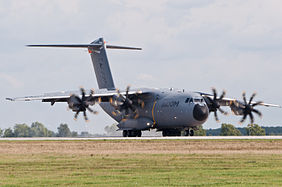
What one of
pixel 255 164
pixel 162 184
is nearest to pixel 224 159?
pixel 255 164

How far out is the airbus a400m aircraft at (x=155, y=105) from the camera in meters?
45.5

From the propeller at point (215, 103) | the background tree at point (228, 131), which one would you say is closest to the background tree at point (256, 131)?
the background tree at point (228, 131)

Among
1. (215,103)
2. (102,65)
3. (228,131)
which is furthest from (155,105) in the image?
(228,131)

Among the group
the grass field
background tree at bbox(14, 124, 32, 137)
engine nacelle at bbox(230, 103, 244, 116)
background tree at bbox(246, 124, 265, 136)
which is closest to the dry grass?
the grass field

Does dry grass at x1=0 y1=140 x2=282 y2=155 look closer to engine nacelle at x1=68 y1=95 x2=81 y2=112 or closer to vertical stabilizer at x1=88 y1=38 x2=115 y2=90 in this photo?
engine nacelle at x1=68 y1=95 x2=81 y2=112

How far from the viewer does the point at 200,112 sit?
45.1 metres

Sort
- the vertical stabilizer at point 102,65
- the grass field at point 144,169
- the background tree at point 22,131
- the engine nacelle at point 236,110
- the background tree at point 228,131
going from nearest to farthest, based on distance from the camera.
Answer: the grass field at point 144,169 < the engine nacelle at point 236,110 < the vertical stabilizer at point 102,65 < the background tree at point 22,131 < the background tree at point 228,131

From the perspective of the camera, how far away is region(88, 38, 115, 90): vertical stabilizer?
184 ft

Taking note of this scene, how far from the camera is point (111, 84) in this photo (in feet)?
185

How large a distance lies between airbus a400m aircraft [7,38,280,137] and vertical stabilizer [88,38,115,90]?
9.81 feet

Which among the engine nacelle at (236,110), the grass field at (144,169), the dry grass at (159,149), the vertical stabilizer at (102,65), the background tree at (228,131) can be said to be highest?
the vertical stabilizer at (102,65)

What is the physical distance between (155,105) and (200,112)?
5123mm

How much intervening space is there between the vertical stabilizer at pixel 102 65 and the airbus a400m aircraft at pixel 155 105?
2.99 metres

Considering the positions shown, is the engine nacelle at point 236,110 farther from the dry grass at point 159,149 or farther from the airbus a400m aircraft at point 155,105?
the dry grass at point 159,149
